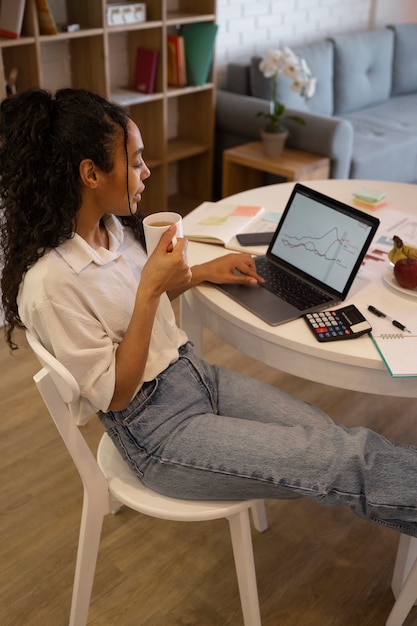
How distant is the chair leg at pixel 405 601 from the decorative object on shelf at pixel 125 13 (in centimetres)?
259

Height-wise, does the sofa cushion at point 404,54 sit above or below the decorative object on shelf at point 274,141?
above

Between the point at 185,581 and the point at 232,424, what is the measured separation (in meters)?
0.57

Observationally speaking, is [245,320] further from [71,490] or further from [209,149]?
[209,149]

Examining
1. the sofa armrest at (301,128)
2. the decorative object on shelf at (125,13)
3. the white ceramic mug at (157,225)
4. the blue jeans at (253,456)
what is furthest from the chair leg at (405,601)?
the decorative object on shelf at (125,13)

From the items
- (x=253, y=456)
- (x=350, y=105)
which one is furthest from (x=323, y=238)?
(x=350, y=105)

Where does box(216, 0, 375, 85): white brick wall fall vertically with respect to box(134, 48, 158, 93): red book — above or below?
above

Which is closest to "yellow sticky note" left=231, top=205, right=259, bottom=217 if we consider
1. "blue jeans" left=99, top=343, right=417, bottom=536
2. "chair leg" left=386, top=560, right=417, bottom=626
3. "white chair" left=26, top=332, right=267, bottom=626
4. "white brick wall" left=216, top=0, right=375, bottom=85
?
"blue jeans" left=99, top=343, right=417, bottom=536

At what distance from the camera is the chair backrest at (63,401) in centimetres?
114

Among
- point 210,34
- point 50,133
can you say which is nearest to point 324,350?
point 50,133

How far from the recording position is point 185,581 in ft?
5.47

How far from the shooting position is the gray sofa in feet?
11.2

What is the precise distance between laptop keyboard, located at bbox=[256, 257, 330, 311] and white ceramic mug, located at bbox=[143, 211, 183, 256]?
322 mm

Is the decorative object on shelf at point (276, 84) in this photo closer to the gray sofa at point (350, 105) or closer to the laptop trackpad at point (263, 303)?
the gray sofa at point (350, 105)

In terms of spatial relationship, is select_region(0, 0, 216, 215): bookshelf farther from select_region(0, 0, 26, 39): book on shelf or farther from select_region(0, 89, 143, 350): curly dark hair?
select_region(0, 89, 143, 350): curly dark hair
